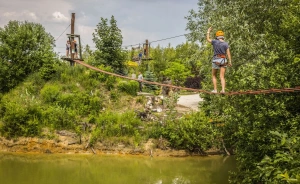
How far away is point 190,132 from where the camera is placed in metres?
12.5

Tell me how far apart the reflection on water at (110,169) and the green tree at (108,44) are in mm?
5524

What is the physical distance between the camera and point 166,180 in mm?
10680

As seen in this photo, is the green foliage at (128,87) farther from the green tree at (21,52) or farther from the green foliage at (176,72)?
the green foliage at (176,72)

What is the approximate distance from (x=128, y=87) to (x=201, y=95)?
179 inches

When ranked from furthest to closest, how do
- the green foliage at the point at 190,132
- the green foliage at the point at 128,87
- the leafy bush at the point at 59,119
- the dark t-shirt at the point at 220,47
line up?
the green foliage at the point at 128,87, the leafy bush at the point at 59,119, the green foliage at the point at 190,132, the dark t-shirt at the point at 220,47

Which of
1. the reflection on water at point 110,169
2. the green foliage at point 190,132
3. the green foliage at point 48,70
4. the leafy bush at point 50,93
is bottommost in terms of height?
the reflection on water at point 110,169

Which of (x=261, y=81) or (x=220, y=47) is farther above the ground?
(x=220, y=47)

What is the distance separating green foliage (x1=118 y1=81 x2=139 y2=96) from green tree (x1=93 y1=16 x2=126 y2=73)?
→ 129 centimetres

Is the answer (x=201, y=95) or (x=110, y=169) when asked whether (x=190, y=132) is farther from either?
(x=110, y=169)

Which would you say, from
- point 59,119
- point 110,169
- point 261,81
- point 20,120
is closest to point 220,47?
point 261,81

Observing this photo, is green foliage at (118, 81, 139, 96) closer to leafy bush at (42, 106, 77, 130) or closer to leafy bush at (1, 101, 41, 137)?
leafy bush at (42, 106, 77, 130)

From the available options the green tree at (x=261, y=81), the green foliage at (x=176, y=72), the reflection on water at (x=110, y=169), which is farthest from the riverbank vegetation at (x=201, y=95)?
the green foliage at (x=176, y=72)

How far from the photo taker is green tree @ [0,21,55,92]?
15.2 m

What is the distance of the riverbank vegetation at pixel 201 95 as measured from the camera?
6719 millimetres
